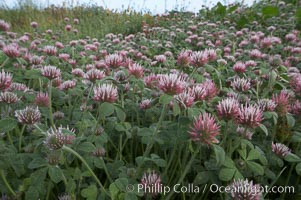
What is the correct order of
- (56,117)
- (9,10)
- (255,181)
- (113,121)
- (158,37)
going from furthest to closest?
(9,10)
(158,37)
(56,117)
(113,121)
(255,181)

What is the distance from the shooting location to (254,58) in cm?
330

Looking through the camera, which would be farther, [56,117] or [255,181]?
[56,117]

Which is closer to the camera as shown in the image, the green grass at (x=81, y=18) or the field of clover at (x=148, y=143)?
the field of clover at (x=148, y=143)

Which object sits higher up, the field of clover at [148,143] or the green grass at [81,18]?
the green grass at [81,18]

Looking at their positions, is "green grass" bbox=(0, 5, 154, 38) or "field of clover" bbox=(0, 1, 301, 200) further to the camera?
"green grass" bbox=(0, 5, 154, 38)

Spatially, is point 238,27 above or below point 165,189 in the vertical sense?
above

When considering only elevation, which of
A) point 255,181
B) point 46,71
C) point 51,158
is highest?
point 46,71

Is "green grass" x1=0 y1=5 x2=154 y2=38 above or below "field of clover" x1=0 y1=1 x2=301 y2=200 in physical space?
above

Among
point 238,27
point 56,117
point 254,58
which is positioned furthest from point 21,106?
point 238,27

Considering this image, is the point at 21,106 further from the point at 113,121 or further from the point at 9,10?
the point at 9,10

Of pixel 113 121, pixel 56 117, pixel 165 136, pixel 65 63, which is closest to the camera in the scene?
pixel 165 136

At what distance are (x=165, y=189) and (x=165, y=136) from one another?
10.5 inches

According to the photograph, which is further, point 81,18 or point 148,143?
point 81,18

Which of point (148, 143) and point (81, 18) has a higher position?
point (81, 18)
